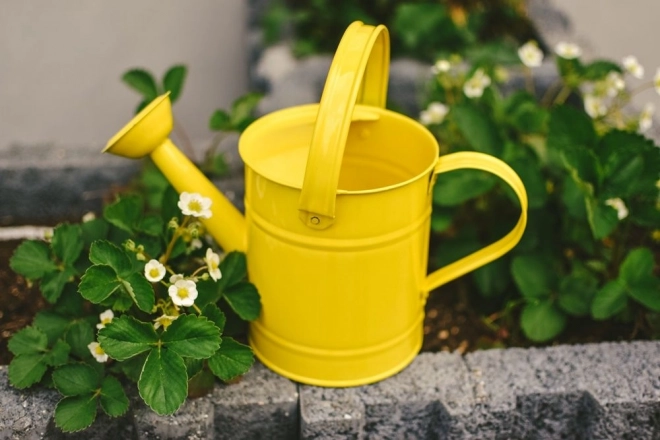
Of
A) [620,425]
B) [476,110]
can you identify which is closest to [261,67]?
[476,110]

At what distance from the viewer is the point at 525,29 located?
2213 millimetres

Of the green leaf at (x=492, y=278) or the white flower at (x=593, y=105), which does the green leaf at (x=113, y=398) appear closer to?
the green leaf at (x=492, y=278)

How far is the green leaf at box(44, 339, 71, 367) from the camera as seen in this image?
1.17 meters

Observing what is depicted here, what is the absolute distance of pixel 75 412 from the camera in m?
1.11

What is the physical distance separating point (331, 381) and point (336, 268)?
0.22 meters

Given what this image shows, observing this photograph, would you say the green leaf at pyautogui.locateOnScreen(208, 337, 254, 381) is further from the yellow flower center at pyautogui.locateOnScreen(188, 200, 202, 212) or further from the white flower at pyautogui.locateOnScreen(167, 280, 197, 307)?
the yellow flower center at pyautogui.locateOnScreen(188, 200, 202, 212)

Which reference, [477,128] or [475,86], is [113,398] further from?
[475,86]

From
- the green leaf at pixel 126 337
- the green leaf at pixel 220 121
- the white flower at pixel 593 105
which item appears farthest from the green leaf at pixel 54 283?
the white flower at pixel 593 105

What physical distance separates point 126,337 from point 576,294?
79cm

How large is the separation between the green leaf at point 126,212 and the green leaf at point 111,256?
157 mm

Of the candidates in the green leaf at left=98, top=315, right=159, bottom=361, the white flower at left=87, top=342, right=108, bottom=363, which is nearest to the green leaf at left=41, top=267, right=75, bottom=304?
the white flower at left=87, top=342, right=108, bottom=363

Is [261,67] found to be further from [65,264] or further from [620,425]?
[620,425]

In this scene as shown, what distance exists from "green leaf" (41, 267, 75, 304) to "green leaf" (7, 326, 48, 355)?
2.2 inches

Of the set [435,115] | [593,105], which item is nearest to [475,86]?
[435,115]
